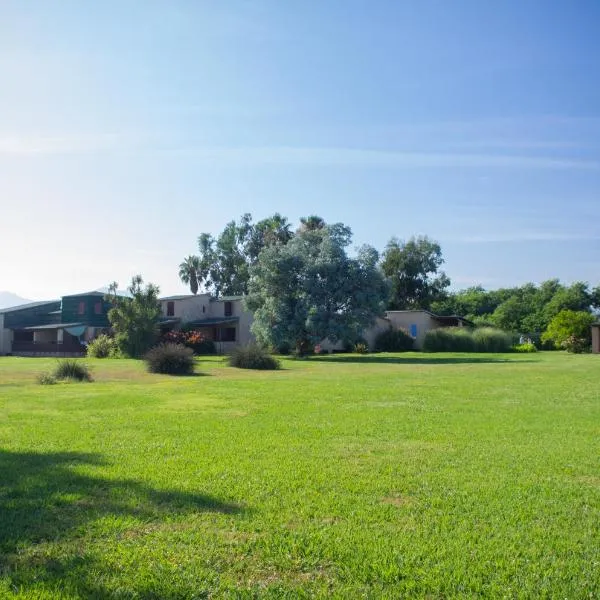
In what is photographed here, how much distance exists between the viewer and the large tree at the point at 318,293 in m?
42.2

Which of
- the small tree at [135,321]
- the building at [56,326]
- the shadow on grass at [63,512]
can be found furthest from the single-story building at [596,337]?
the shadow on grass at [63,512]

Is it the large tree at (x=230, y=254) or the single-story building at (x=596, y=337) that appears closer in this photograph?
the single-story building at (x=596, y=337)

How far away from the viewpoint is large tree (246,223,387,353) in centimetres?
4216

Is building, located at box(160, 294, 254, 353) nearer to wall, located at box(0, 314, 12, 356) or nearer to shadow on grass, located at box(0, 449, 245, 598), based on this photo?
wall, located at box(0, 314, 12, 356)

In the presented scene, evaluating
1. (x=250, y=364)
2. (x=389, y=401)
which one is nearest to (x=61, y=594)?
(x=389, y=401)

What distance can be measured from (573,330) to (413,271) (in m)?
27.2

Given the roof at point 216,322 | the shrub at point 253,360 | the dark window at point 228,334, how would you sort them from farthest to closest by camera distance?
1. the dark window at point 228,334
2. the roof at point 216,322
3. the shrub at point 253,360

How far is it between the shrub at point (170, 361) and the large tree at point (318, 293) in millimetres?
14905

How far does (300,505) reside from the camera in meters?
5.97

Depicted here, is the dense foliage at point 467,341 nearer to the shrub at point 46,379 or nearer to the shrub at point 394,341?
the shrub at point 394,341

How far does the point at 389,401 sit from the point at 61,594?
38.0ft

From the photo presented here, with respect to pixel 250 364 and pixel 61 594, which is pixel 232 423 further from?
pixel 250 364

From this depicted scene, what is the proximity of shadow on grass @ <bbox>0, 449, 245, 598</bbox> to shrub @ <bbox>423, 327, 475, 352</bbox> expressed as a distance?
160 feet

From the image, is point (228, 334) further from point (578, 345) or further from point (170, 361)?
point (170, 361)
